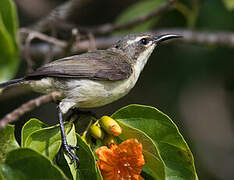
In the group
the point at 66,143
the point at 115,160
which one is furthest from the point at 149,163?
the point at 66,143

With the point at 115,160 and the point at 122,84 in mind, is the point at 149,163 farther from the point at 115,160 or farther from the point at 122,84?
the point at 122,84

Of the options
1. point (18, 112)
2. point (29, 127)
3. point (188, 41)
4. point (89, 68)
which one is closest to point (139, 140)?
point (29, 127)

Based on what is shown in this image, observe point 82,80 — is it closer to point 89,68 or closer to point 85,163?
point 89,68

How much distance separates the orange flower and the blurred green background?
360 cm

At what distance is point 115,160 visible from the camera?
9.55 ft

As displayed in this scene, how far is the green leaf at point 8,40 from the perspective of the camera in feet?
12.8

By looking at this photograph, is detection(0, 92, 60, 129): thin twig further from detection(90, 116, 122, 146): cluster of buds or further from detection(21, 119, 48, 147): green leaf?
detection(90, 116, 122, 146): cluster of buds

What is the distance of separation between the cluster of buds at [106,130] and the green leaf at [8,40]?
1411 millimetres

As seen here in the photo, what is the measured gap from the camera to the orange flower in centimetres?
283

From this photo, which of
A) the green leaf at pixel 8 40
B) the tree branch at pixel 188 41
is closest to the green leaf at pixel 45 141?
the green leaf at pixel 8 40

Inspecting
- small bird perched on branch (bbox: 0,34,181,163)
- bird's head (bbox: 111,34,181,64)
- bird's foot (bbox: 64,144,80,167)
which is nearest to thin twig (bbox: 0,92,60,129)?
bird's foot (bbox: 64,144,80,167)

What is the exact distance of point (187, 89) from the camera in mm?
6930

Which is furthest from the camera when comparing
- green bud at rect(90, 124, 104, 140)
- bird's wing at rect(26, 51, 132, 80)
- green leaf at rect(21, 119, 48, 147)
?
bird's wing at rect(26, 51, 132, 80)

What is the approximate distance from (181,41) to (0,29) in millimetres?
2803
